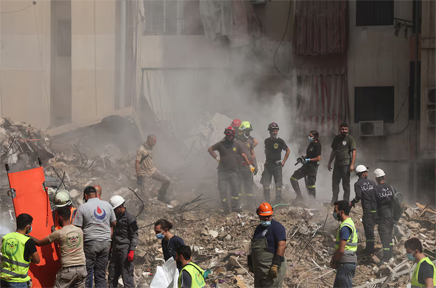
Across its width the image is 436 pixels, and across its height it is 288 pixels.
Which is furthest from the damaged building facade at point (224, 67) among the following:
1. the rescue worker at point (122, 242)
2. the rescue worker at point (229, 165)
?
the rescue worker at point (122, 242)

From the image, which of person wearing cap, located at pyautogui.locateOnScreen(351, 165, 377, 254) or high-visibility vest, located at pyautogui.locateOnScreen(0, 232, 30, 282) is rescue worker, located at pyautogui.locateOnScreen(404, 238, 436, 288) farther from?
high-visibility vest, located at pyautogui.locateOnScreen(0, 232, 30, 282)

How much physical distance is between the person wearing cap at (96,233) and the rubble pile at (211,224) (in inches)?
63.2

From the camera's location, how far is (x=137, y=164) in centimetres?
1031

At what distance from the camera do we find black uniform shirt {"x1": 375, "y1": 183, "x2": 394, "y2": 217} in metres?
8.27

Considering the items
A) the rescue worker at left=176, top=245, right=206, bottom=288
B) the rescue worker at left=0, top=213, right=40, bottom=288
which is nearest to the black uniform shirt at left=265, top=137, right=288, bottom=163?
the rescue worker at left=176, top=245, right=206, bottom=288

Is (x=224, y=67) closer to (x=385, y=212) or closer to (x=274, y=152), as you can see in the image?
(x=274, y=152)

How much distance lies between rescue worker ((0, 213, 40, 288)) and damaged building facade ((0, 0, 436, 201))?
924 cm

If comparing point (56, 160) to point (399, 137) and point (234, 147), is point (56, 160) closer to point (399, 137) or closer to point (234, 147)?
point (234, 147)

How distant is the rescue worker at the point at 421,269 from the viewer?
5387mm

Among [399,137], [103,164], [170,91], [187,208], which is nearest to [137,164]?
[187,208]

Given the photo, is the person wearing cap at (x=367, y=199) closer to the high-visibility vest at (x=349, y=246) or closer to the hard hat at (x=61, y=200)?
the high-visibility vest at (x=349, y=246)

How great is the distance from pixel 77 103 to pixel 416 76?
10432 mm

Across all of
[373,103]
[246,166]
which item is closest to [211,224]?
[246,166]

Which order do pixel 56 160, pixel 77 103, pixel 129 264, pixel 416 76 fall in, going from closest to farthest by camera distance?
pixel 129 264 → pixel 56 160 → pixel 416 76 → pixel 77 103
